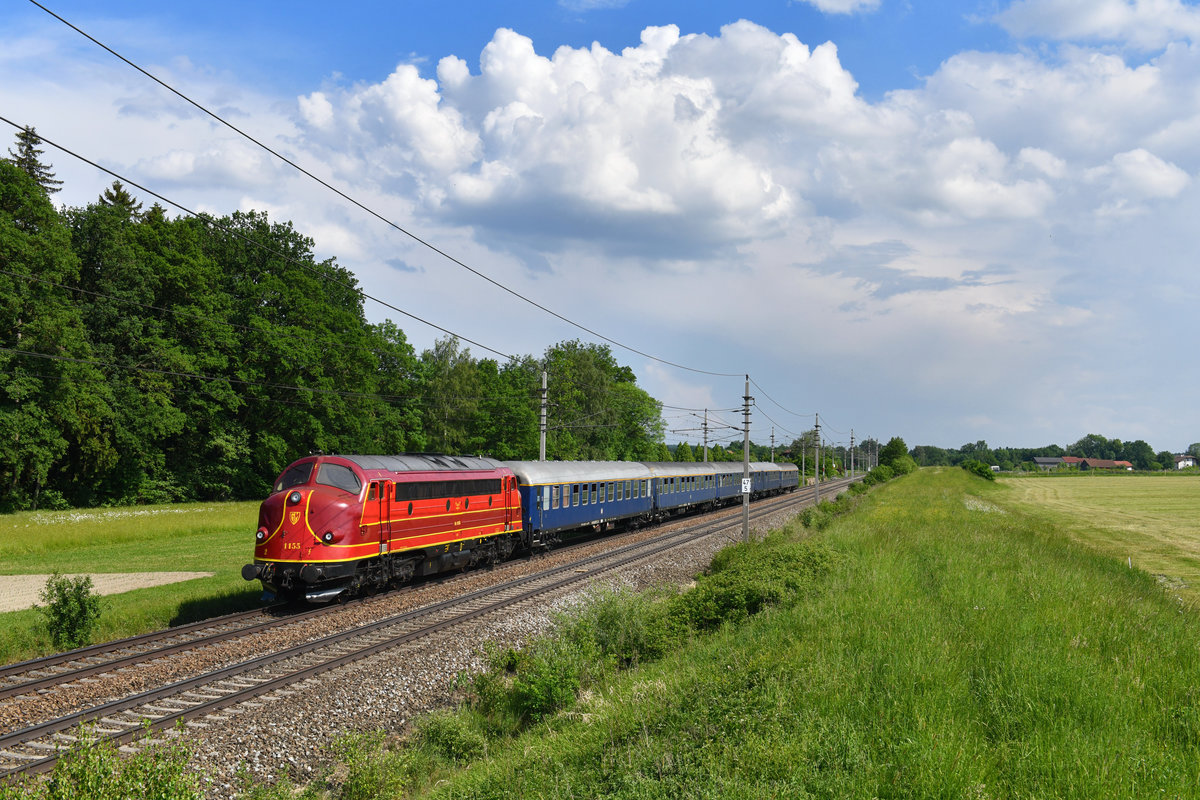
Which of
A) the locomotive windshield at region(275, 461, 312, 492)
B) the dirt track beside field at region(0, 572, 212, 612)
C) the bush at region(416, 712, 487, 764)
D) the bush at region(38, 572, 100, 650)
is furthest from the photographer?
the dirt track beside field at region(0, 572, 212, 612)

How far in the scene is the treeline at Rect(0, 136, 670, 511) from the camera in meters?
37.0

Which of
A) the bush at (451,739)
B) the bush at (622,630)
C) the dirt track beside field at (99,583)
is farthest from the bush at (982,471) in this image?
the bush at (451,739)

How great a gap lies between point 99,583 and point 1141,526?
5739 centimetres

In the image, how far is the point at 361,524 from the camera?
17625mm

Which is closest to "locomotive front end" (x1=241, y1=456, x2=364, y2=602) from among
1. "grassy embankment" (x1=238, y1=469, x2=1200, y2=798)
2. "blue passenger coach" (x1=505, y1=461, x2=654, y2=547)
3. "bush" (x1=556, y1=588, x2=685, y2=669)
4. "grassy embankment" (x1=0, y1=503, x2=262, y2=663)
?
"grassy embankment" (x1=0, y1=503, x2=262, y2=663)

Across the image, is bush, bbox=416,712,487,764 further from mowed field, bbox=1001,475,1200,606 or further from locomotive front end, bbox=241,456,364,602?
mowed field, bbox=1001,475,1200,606

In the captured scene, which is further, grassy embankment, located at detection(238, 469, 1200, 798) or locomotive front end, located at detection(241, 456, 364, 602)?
locomotive front end, located at detection(241, 456, 364, 602)

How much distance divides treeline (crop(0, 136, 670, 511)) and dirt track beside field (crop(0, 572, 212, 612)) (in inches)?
615

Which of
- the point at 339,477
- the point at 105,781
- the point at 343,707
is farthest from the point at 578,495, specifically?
the point at 105,781

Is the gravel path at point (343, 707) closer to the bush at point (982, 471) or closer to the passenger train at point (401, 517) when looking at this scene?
the passenger train at point (401, 517)

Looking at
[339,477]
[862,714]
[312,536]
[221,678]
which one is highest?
[339,477]

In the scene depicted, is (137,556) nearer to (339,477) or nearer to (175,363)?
(339,477)

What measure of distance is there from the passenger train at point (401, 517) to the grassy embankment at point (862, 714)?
6641mm

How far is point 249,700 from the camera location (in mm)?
11234
